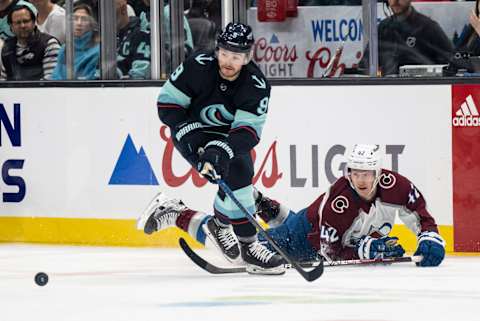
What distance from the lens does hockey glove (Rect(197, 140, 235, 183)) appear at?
6.82 m

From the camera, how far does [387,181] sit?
7395 mm

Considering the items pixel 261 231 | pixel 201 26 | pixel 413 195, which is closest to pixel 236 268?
pixel 261 231

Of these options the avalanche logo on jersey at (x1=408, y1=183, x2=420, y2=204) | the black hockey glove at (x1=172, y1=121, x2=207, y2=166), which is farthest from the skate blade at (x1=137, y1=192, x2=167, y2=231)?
the avalanche logo on jersey at (x1=408, y1=183, x2=420, y2=204)

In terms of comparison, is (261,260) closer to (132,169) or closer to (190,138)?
(190,138)

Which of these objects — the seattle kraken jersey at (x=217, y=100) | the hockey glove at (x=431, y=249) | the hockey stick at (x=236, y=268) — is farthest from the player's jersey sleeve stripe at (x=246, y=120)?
the hockey glove at (x=431, y=249)

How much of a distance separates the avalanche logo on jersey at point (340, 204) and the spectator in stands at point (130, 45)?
1958 mm

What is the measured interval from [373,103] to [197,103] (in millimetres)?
1446

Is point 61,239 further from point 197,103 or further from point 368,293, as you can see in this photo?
point 368,293

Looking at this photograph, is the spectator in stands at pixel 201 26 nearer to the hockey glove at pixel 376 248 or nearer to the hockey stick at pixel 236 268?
the hockey stick at pixel 236 268

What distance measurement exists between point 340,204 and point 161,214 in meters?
0.98

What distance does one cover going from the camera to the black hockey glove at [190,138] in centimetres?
707

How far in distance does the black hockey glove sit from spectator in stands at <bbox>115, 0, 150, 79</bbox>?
1856 millimetres

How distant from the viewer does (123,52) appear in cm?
896

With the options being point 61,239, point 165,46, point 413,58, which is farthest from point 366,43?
point 61,239
